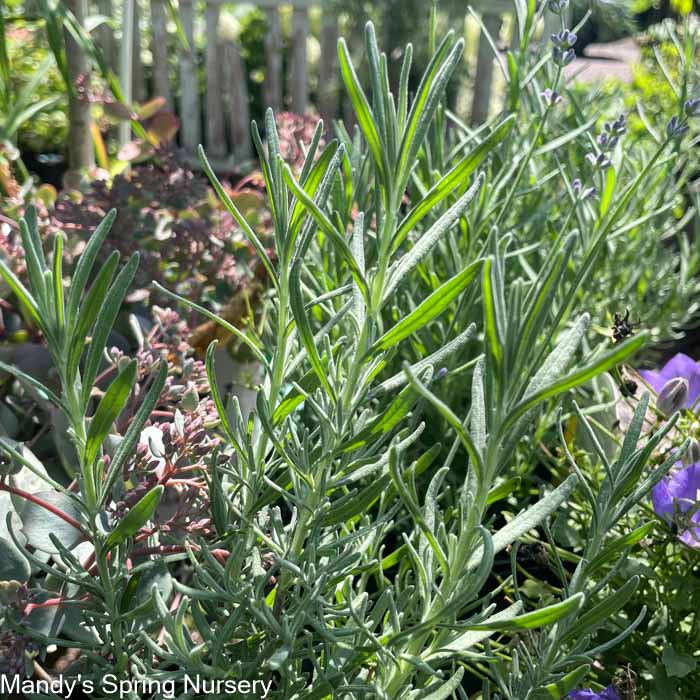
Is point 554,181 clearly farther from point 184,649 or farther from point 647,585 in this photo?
point 184,649

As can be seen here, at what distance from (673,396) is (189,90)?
3643 millimetres

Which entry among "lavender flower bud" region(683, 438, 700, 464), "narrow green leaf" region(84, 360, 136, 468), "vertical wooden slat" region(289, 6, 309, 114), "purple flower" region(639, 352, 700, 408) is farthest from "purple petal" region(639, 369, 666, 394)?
"vertical wooden slat" region(289, 6, 309, 114)

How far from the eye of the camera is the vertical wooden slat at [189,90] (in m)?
3.84

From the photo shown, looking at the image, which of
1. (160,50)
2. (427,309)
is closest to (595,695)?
(427,309)

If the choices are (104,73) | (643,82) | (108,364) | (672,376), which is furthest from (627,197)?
(643,82)

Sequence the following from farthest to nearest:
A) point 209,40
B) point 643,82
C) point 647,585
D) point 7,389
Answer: point 209,40 → point 643,82 → point 7,389 → point 647,585

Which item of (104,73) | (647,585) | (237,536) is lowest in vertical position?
(647,585)

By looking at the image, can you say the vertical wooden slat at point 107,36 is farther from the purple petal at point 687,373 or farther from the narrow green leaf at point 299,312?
the narrow green leaf at point 299,312

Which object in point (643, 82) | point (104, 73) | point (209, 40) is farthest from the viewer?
point (209, 40)

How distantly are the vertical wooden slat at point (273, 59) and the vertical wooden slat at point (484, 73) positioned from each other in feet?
3.19

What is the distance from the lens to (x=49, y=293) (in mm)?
466

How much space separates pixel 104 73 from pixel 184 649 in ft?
3.49

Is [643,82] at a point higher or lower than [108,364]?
higher

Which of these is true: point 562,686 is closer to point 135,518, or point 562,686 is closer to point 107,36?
point 135,518
